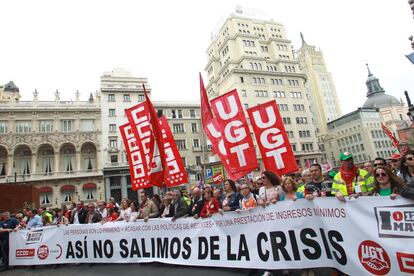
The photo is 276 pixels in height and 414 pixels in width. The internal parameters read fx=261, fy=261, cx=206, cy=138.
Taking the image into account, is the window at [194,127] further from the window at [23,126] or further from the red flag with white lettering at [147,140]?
the red flag with white lettering at [147,140]

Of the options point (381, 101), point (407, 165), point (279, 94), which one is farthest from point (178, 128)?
point (381, 101)

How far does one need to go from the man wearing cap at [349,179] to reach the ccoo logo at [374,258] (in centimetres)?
102

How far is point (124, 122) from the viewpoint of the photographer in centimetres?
4334

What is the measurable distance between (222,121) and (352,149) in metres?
76.4

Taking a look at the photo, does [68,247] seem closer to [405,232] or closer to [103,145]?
[405,232]

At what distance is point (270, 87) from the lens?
54.7m

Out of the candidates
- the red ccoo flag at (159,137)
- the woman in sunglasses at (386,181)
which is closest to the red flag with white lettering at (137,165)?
the red ccoo flag at (159,137)

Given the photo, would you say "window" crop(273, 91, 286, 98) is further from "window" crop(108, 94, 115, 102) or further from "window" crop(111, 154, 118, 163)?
"window" crop(111, 154, 118, 163)

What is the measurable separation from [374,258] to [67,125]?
44459 millimetres

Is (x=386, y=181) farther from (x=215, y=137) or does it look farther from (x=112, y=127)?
(x=112, y=127)

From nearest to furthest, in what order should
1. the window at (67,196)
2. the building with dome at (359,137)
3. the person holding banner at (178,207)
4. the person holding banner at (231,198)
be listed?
1. the person holding banner at (231,198)
2. the person holding banner at (178,207)
3. the window at (67,196)
4. the building with dome at (359,137)

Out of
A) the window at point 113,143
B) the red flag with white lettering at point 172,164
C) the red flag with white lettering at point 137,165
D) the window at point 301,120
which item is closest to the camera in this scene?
the red flag with white lettering at point 172,164

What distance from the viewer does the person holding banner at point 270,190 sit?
5.21m

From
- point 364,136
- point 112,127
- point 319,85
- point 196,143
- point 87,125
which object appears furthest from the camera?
point 319,85
